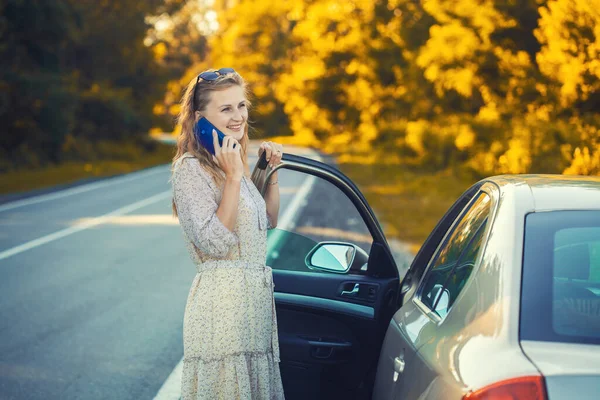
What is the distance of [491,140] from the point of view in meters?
20.2

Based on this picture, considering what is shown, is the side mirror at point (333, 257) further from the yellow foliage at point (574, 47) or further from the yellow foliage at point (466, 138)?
the yellow foliage at point (466, 138)

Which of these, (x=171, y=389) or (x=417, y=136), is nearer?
(x=171, y=389)

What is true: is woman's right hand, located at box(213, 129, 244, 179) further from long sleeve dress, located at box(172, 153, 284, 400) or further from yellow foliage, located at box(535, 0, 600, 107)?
yellow foliage, located at box(535, 0, 600, 107)

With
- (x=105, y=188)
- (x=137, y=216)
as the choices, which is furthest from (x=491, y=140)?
(x=105, y=188)

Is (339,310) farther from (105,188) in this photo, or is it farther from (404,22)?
(404,22)

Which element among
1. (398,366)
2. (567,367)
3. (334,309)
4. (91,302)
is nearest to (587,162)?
(91,302)

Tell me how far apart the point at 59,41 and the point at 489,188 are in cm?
3186

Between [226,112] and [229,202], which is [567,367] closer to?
[229,202]

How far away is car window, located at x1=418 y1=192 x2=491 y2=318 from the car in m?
0.01

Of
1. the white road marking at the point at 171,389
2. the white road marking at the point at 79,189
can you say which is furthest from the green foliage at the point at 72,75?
the white road marking at the point at 171,389

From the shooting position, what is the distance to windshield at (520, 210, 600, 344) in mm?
2334

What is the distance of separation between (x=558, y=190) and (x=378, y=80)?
148ft

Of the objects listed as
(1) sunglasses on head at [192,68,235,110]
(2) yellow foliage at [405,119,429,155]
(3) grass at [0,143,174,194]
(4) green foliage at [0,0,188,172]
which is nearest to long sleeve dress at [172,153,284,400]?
(1) sunglasses on head at [192,68,235,110]

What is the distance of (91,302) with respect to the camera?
8.47 m
